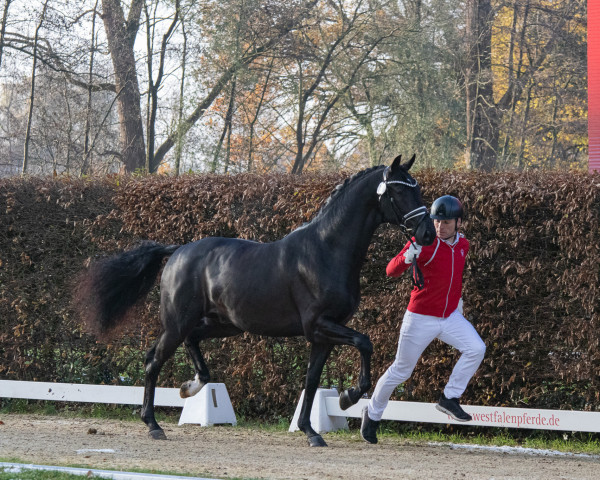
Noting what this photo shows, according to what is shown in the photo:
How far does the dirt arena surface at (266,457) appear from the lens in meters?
5.07

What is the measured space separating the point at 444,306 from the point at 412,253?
520 mm

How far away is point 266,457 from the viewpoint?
5.70 m

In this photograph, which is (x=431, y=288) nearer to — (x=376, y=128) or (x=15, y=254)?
(x=15, y=254)

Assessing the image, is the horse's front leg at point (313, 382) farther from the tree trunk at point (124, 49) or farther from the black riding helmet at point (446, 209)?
the tree trunk at point (124, 49)

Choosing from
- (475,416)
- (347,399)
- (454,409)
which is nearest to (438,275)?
(454,409)

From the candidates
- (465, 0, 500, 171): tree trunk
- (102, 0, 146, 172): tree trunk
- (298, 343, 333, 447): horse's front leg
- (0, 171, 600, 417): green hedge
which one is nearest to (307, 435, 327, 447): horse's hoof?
(298, 343, 333, 447): horse's front leg

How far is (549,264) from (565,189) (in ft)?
2.19

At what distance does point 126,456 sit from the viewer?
18.6 ft

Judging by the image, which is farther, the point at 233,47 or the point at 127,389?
the point at 233,47

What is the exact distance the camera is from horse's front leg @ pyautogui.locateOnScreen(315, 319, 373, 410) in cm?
585

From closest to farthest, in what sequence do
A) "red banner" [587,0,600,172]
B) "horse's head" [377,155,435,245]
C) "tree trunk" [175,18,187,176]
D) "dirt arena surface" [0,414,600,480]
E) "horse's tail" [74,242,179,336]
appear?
"dirt arena surface" [0,414,600,480], "horse's head" [377,155,435,245], "horse's tail" [74,242,179,336], "red banner" [587,0,600,172], "tree trunk" [175,18,187,176]

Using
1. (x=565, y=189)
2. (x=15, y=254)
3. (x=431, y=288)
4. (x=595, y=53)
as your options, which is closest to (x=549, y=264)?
(x=565, y=189)

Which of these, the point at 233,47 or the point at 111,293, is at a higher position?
the point at 233,47

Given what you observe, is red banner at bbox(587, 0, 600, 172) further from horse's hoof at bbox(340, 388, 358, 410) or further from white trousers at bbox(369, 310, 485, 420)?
horse's hoof at bbox(340, 388, 358, 410)
